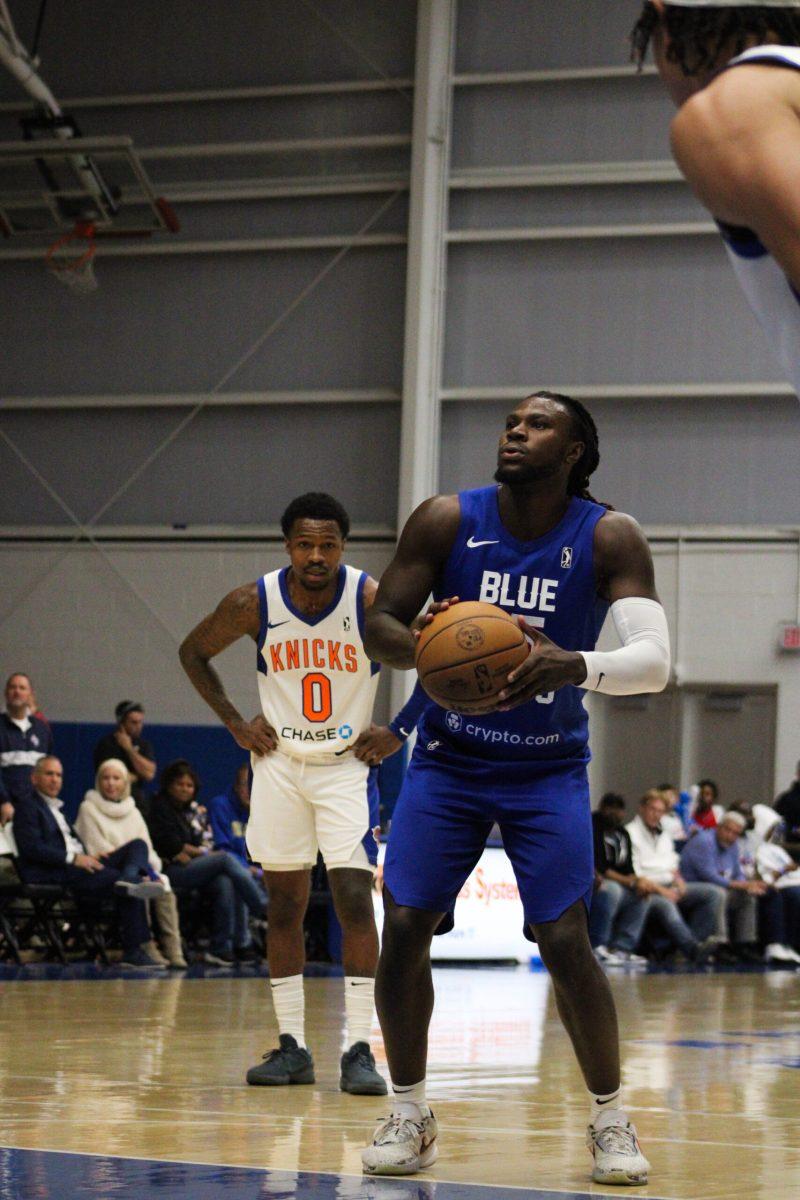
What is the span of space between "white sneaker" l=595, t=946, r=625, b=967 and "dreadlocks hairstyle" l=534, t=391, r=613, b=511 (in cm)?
1019

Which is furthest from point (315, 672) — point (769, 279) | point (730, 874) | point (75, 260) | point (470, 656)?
point (75, 260)

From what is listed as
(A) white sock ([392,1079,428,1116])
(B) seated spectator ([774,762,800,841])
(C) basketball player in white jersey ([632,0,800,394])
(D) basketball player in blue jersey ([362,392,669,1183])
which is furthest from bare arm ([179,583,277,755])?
(B) seated spectator ([774,762,800,841])

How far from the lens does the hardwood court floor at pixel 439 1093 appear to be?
13.8ft

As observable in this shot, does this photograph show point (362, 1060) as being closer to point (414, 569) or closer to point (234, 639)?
point (234, 639)

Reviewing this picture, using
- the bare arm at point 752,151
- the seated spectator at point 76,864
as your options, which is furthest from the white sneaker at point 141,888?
the bare arm at point 752,151

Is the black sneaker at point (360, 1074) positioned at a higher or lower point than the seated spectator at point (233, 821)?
lower

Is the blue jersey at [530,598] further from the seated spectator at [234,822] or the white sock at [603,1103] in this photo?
the seated spectator at [234,822]

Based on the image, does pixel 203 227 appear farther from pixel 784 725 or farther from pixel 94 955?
pixel 94 955

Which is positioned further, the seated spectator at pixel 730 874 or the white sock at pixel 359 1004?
the seated spectator at pixel 730 874

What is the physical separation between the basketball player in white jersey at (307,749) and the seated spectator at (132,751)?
308 inches

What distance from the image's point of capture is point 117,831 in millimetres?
12586

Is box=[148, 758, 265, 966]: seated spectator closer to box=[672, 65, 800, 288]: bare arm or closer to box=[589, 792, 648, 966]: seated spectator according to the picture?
box=[589, 792, 648, 966]: seated spectator

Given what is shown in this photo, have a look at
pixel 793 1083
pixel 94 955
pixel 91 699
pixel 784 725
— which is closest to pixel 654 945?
pixel 784 725

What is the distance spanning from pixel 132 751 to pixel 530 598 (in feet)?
35.4
